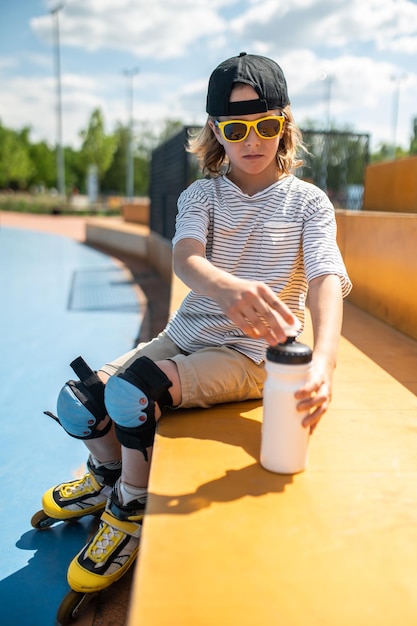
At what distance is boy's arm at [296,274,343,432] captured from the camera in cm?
143

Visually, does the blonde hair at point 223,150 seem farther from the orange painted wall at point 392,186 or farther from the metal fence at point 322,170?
the metal fence at point 322,170

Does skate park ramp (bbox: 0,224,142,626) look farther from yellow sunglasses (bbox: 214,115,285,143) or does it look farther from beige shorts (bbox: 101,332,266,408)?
yellow sunglasses (bbox: 214,115,285,143)

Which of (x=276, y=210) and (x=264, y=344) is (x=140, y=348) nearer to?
(x=264, y=344)

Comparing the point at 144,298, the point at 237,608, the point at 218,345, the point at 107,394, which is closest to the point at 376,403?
the point at 218,345

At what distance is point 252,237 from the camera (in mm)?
2006

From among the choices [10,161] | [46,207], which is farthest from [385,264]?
[10,161]

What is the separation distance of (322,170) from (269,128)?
8.19 metres

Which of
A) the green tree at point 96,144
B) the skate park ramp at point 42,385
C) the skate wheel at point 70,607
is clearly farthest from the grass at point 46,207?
the skate wheel at point 70,607

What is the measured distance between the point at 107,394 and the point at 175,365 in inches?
10.2

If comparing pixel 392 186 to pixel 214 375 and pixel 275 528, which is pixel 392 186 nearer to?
pixel 214 375

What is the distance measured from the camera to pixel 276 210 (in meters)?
1.99

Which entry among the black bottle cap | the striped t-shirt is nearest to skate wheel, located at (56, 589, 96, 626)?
the striped t-shirt

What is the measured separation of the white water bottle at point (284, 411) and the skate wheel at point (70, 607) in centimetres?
73

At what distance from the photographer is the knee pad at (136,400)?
1.72 meters
